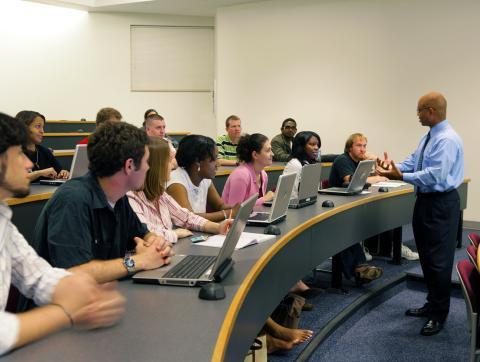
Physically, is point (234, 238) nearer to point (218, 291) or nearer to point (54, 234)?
point (218, 291)

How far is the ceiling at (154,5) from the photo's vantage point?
8431 mm

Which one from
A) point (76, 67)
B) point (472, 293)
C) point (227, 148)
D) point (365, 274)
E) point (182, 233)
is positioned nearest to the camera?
point (472, 293)

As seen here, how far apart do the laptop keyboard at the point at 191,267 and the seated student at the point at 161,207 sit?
36cm

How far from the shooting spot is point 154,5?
28.6ft

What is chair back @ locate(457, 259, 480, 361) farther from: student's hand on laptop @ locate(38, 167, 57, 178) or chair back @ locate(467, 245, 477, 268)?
student's hand on laptop @ locate(38, 167, 57, 178)

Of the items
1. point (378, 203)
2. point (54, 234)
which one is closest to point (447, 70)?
point (378, 203)

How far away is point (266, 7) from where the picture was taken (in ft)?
26.7

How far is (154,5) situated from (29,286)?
313 inches

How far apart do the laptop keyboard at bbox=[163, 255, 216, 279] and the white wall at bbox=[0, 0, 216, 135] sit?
754cm

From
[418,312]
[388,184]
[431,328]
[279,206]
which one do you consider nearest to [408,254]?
[388,184]

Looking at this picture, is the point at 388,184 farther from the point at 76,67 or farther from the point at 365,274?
the point at 76,67

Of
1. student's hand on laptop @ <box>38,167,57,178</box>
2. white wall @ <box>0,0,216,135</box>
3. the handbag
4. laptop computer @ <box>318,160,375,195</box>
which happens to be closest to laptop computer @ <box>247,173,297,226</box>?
the handbag

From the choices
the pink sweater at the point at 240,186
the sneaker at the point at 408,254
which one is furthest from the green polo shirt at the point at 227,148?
the pink sweater at the point at 240,186

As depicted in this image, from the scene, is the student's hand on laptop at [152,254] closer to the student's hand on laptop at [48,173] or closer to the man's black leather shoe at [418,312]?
the student's hand on laptop at [48,173]
